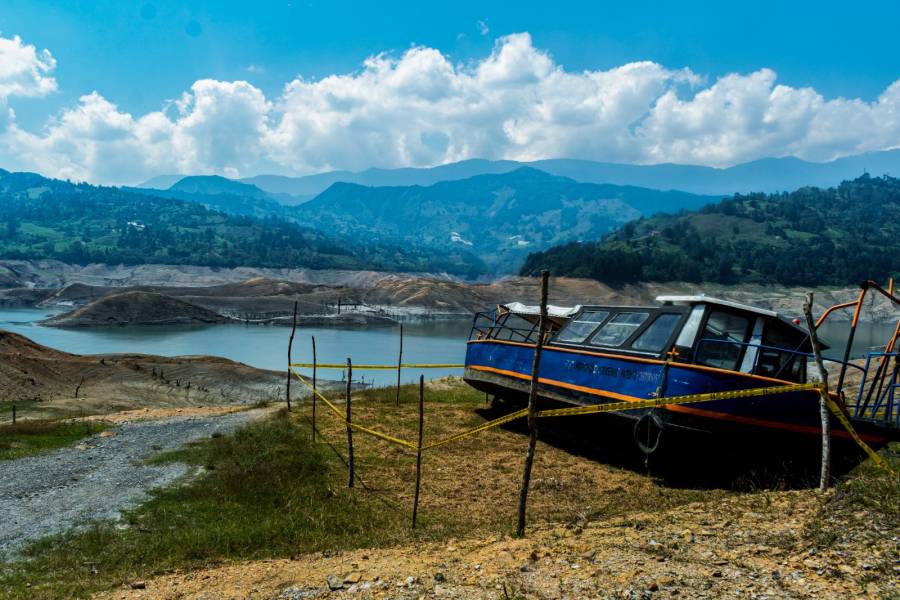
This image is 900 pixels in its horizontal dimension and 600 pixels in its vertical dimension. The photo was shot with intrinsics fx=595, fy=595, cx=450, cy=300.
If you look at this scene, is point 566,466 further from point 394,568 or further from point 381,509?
point 394,568

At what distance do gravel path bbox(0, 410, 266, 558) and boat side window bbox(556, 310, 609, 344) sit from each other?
28.6 feet

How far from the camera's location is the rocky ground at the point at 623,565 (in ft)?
17.0

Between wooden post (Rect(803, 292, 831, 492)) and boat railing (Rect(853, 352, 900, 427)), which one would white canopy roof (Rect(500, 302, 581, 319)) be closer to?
boat railing (Rect(853, 352, 900, 427))

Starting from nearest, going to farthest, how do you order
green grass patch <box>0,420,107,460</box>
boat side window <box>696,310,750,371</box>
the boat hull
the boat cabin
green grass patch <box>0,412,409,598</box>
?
green grass patch <box>0,412,409,598</box>
the boat hull
the boat cabin
boat side window <box>696,310,750,371</box>
green grass patch <box>0,420,107,460</box>

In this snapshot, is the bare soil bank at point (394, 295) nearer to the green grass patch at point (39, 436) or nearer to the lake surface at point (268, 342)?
the lake surface at point (268, 342)

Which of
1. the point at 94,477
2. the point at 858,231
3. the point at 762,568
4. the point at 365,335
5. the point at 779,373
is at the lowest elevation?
the point at 365,335

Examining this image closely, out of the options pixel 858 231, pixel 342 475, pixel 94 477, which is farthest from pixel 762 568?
pixel 858 231

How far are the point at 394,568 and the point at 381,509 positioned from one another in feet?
11.0

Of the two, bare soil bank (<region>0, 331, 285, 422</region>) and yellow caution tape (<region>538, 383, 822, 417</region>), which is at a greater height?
yellow caution tape (<region>538, 383, 822, 417</region>)

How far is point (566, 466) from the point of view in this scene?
12.1 m

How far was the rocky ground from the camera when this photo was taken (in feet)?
17.0

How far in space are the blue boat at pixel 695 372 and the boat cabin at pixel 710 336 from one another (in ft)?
0.06

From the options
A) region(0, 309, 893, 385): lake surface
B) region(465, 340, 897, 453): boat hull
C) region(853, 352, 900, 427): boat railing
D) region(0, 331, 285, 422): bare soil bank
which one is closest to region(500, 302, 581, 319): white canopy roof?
region(465, 340, 897, 453): boat hull

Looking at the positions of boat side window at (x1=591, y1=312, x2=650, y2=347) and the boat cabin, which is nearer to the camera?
the boat cabin
